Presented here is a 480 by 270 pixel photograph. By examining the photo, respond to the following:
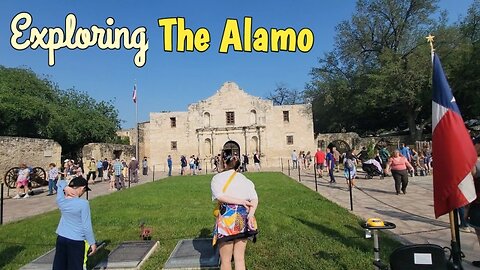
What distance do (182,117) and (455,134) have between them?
121 ft

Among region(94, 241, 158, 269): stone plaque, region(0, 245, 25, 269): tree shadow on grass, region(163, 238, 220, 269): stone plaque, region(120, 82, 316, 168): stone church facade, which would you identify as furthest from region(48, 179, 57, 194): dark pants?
region(120, 82, 316, 168): stone church facade

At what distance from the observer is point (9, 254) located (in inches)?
242

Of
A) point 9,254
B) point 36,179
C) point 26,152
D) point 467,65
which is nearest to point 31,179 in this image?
point 36,179

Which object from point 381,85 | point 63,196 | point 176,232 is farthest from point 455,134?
A: point 381,85

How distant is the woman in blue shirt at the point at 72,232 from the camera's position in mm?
4074

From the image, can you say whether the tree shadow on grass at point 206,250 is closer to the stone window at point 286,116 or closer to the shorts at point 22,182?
the shorts at point 22,182

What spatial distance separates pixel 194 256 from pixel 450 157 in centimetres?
373

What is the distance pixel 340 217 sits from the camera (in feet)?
26.8

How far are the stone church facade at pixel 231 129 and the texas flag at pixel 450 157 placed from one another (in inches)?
1338

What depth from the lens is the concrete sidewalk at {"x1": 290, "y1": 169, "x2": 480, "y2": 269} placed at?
612cm

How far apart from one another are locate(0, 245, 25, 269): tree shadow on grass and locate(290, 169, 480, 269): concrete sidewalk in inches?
261

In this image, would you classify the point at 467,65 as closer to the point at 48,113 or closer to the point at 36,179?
the point at 36,179

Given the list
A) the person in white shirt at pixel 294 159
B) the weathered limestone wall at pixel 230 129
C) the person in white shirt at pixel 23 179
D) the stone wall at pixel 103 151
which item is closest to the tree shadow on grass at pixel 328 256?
the person in white shirt at pixel 23 179

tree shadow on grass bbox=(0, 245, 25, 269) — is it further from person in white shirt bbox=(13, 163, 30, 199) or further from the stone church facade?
the stone church facade
